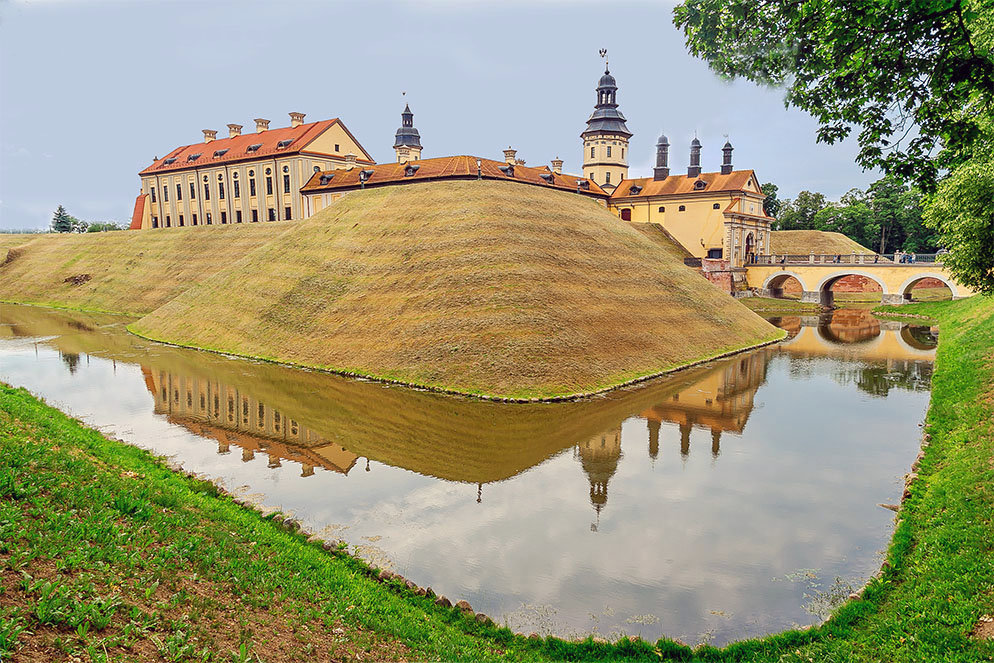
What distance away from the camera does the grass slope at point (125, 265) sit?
69938 millimetres

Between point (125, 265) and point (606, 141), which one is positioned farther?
point (606, 141)

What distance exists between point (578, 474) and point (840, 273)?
74283 millimetres

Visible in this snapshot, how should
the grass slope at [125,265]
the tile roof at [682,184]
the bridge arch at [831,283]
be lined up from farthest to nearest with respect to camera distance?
the tile roof at [682,184] → the bridge arch at [831,283] → the grass slope at [125,265]

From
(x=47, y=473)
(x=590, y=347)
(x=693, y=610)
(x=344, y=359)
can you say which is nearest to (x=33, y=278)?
(x=344, y=359)

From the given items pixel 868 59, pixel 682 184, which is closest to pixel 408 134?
pixel 682 184

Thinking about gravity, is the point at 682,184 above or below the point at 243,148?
below

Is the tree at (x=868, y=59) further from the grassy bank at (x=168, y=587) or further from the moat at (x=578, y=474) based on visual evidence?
the grassy bank at (x=168, y=587)

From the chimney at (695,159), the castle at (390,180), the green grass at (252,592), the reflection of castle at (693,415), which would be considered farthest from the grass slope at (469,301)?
the chimney at (695,159)

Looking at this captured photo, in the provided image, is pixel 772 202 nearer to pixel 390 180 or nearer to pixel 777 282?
pixel 777 282

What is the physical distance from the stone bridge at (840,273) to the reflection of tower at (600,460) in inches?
2687

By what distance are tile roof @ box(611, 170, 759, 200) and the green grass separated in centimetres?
7687

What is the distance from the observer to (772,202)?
12800cm

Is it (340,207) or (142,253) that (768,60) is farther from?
(142,253)

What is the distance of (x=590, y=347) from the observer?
35625 millimetres
